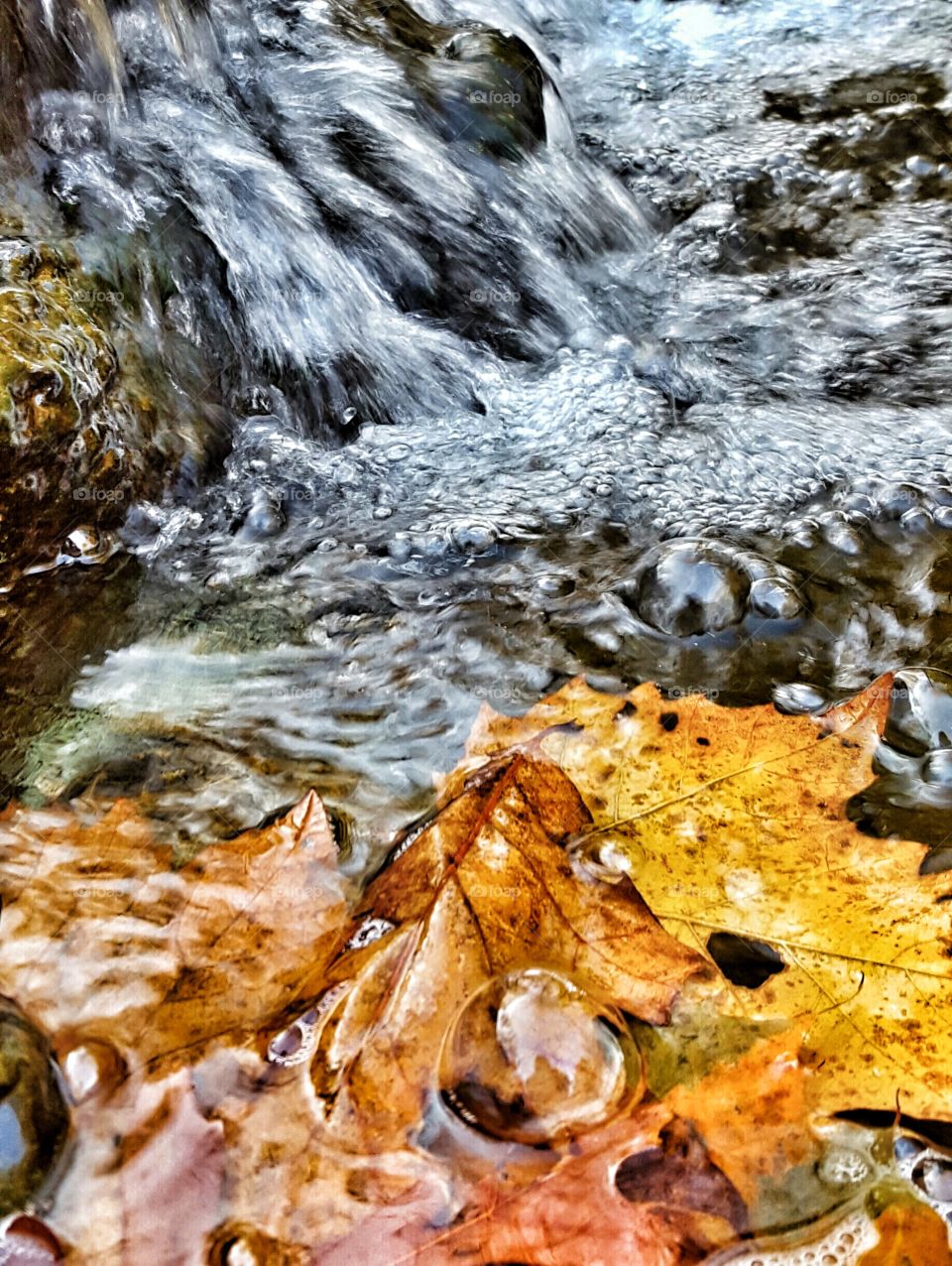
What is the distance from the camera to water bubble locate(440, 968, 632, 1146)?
115 cm

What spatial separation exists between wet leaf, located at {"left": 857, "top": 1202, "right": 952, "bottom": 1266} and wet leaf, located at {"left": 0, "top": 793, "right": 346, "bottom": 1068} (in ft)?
2.47

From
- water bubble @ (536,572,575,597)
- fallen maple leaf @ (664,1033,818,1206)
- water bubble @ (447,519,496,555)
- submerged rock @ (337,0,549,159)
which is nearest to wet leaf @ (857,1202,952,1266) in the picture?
fallen maple leaf @ (664,1033,818,1206)

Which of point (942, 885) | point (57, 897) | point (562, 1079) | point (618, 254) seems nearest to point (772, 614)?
point (942, 885)

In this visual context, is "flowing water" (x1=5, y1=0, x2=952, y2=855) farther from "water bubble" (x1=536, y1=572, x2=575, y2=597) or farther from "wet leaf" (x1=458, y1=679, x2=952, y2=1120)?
"wet leaf" (x1=458, y1=679, x2=952, y2=1120)

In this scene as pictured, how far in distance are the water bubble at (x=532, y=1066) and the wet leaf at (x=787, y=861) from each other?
0.19m

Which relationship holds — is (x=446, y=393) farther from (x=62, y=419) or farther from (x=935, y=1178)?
(x=935, y=1178)

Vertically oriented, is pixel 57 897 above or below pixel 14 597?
below

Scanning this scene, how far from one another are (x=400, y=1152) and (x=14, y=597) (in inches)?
55.7

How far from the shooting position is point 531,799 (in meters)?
1.48

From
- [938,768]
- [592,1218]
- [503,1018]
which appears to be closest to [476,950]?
[503,1018]

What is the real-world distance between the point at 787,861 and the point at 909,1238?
47 cm

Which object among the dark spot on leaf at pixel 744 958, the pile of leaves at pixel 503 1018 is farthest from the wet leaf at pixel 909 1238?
the dark spot on leaf at pixel 744 958

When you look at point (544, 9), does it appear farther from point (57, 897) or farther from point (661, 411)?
point (57, 897)

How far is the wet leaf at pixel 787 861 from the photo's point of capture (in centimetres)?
121
